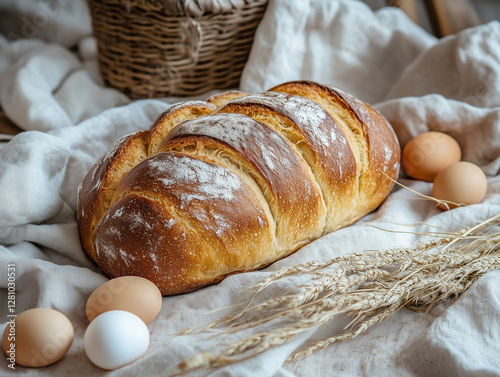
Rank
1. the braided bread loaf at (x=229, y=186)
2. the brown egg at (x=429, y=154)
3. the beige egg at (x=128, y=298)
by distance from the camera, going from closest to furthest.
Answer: the beige egg at (x=128, y=298) → the braided bread loaf at (x=229, y=186) → the brown egg at (x=429, y=154)

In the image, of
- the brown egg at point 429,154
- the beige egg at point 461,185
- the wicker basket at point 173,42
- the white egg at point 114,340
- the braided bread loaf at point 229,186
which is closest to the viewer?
the white egg at point 114,340

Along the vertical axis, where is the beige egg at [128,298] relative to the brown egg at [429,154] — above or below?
above

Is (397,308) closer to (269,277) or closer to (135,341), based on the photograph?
(269,277)

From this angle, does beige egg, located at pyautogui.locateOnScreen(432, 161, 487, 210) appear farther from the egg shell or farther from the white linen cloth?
the egg shell

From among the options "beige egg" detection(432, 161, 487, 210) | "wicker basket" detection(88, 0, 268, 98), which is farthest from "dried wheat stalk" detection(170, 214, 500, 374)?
"wicker basket" detection(88, 0, 268, 98)

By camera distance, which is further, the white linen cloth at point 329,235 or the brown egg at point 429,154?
the brown egg at point 429,154

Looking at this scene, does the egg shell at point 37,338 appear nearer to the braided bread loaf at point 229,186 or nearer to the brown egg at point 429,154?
the braided bread loaf at point 229,186

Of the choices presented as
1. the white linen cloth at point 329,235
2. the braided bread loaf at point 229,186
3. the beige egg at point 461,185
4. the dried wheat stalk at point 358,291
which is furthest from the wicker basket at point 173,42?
the dried wheat stalk at point 358,291

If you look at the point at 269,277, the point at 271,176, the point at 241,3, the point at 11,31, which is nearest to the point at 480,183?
the point at 271,176
